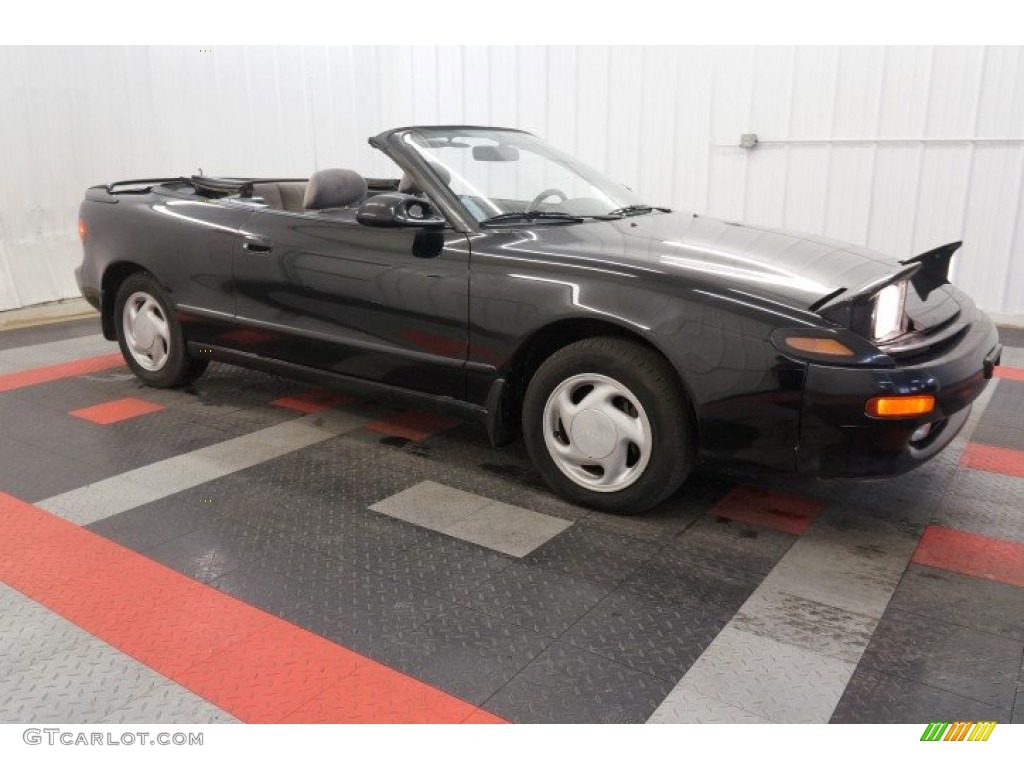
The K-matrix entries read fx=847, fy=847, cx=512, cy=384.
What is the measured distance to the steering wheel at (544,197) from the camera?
3538 millimetres

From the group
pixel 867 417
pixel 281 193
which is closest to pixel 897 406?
pixel 867 417

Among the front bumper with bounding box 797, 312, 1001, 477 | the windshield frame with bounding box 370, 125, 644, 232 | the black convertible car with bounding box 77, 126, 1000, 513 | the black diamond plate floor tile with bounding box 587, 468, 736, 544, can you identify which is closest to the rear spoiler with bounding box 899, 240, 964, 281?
the black convertible car with bounding box 77, 126, 1000, 513

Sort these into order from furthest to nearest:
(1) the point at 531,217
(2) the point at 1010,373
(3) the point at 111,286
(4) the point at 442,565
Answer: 1. (2) the point at 1010,373
2. (3) the point at 111,286
3. (1) the point at 531,217
4. (4) the point at 442,565

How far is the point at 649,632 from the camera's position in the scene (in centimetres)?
234

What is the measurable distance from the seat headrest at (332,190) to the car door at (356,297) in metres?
0.13

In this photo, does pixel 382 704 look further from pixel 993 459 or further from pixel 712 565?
pixel 993 459

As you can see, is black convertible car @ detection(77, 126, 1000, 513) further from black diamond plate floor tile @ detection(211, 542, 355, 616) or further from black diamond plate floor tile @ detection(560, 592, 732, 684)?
black diamond plate floor tile @ detection(211, 542, 355, 616)

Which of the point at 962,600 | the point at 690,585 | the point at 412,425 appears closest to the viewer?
the point at 962,600

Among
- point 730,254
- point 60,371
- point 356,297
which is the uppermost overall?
point 730,254

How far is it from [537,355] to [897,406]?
4.07 ft

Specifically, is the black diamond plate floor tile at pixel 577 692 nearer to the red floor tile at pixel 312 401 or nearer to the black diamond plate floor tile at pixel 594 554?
the black diamond plate floor tile at pixel 594 554

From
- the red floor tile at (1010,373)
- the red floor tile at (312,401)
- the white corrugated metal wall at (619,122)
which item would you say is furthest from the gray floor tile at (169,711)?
the white corrugated metal wall at (619,122)

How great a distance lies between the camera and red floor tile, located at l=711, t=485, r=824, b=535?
3.03 metres

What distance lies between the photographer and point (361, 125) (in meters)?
9.12
